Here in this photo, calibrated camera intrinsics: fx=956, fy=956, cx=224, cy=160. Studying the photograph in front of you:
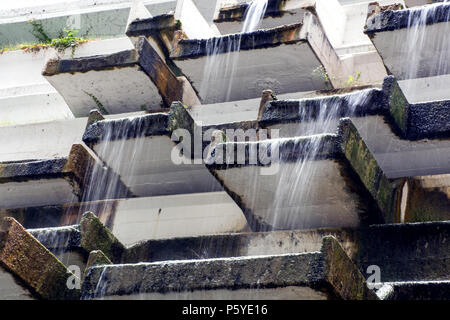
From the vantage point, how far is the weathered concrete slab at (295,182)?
8.91 m

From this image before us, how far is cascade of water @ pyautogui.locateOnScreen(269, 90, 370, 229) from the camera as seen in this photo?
29.4 ft

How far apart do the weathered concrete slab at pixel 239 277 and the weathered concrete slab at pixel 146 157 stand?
9.28 feet

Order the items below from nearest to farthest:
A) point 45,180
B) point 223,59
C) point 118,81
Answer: point 45,180 < point 223,59 < point 118,81

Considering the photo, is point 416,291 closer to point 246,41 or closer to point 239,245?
point 239,245

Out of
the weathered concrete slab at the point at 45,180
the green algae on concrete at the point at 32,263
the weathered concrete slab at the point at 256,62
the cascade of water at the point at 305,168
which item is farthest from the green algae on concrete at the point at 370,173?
the weathered concrete slab at the point at 45,180

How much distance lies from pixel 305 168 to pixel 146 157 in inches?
106

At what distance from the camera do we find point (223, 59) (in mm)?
12297

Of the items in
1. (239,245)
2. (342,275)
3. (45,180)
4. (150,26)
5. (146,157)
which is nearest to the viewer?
(342,275)

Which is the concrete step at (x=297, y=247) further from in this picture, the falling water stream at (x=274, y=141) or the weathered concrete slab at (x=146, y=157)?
the weathered concrete slab at (x=146, y=157)

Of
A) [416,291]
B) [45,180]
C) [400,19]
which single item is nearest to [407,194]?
[416,291]

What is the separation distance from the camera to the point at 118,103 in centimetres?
1348

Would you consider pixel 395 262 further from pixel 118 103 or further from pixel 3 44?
pixel 3 44

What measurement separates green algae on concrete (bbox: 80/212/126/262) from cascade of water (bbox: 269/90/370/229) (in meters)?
1.68

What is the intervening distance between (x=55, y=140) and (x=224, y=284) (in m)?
6.33
